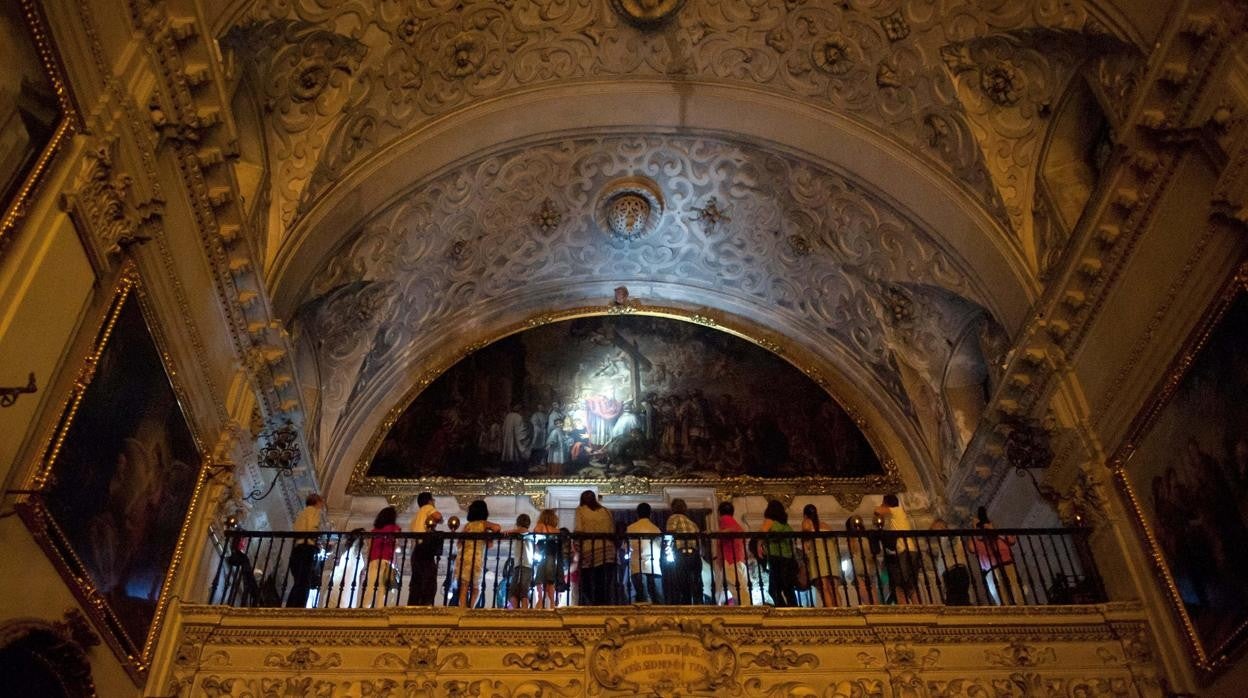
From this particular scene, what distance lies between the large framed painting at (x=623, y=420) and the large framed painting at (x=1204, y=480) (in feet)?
17.0

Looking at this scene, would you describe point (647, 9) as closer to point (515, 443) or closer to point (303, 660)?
point (515, 443)

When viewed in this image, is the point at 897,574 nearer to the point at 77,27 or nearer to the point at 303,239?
the point at 303,239

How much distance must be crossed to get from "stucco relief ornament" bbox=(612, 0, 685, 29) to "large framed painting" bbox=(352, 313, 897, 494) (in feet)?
15.9

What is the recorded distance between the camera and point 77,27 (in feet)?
21.8

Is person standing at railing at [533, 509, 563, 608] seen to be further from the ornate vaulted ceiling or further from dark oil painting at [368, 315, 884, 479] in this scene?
the ornate vaulted ceiling

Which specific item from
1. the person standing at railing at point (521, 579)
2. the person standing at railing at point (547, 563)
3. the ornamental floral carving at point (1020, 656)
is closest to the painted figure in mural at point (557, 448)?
the person standing at railing at point (547, 563)

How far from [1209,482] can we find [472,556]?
6.28 meters

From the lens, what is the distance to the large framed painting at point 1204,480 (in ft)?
24.0

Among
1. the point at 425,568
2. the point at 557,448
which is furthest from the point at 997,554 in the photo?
the point at 557,448

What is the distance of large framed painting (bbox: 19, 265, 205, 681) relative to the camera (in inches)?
261

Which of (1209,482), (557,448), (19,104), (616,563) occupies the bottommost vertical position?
(1209,482)

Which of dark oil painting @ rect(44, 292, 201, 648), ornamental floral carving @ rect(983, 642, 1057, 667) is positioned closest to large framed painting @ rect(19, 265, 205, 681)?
dark oil painting @ rect(44, 292, 201, 648)

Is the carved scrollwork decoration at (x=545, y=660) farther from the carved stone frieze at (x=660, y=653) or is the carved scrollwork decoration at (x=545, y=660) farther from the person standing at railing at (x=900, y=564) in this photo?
the person standing at railing at (x=900, y=564)

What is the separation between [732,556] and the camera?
10.2m
